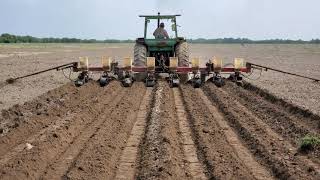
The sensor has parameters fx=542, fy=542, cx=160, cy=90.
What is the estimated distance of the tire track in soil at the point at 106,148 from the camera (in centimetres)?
683

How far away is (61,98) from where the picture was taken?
45.3ft

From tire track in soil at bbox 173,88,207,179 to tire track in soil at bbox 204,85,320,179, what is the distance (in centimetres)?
86

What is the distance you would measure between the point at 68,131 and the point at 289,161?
3.93 meters

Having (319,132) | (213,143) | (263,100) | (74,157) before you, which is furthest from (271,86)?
(74,157)

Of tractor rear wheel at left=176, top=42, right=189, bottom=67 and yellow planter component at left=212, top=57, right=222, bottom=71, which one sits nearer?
yellow planter component at left=212, top=57, right=222, bottom=71

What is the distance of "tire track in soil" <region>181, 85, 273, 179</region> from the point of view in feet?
22.4

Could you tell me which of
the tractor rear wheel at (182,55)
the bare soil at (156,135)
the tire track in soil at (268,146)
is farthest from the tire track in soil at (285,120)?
the tractor rear wheel at (182,55)

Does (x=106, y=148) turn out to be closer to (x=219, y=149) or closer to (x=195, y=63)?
(x=219, y=149)

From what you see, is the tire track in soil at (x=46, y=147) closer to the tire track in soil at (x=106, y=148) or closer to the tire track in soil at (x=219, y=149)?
the tire track in soil at (x=106, y=148)

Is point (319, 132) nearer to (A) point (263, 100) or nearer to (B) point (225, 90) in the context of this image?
(A) point (263, 100)

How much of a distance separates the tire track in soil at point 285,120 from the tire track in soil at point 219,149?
85 cm

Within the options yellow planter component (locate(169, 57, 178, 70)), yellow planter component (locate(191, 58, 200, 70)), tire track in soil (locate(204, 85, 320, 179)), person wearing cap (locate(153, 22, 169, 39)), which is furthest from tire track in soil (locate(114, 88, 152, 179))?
person wearing cap (locate(153, 22, 169, 39))

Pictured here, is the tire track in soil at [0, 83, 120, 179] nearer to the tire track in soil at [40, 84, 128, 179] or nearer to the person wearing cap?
the tire track in soil at [40, 84, 128, 179]

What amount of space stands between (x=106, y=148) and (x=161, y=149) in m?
0.85
